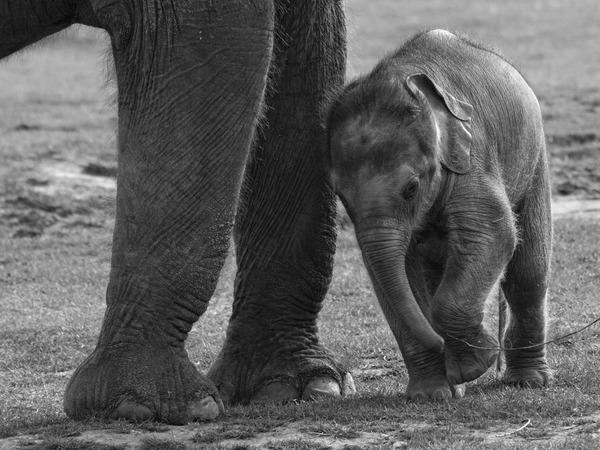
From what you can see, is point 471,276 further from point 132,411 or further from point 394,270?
point 132,411

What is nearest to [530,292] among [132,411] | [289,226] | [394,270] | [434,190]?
[434,190]

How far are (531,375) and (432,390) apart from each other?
62 cm

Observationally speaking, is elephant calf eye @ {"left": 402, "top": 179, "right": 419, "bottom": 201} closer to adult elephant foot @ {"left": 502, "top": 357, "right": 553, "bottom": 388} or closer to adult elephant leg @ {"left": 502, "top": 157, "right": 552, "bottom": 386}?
adult elephant leg @ {"left": 502, "top": 157, "right": 552, "bottom": 386}

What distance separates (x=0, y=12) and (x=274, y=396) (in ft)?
6.53

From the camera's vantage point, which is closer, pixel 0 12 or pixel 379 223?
pixel 379 223

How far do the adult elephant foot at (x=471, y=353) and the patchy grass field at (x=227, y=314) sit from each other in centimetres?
15

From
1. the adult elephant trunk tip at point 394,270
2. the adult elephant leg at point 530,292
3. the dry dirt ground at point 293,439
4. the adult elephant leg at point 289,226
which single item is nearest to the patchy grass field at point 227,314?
the dry dirt ground at point 293,439

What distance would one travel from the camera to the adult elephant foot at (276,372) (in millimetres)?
6219

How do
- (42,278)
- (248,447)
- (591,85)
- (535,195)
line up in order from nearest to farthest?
(248,447) → (535,195) → (42,278) → (591,85)

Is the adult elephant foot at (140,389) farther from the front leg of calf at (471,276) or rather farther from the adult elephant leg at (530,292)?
the adult elephant leg at (530,292)

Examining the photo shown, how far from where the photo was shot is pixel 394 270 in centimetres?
533

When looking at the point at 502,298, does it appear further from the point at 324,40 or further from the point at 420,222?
the point at 324,40

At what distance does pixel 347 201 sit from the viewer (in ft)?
18.1

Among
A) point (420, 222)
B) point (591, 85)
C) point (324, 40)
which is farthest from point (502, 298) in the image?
point (591, 85)
